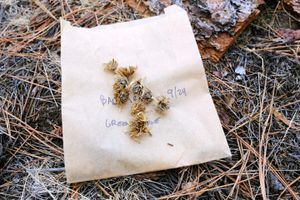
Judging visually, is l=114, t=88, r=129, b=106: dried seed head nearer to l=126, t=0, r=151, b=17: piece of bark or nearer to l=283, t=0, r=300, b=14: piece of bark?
l=126, t=0, r=151, b=17: piece of bark

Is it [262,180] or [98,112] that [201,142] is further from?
[98,112]

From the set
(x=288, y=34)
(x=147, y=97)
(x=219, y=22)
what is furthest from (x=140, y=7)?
(x=288, y=34)

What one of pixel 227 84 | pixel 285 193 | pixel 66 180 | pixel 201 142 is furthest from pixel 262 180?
pixel 66 180

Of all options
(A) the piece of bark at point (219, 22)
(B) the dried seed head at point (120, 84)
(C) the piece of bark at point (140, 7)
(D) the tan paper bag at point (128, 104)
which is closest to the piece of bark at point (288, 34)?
(A) the piece of bark at point (219, 22)

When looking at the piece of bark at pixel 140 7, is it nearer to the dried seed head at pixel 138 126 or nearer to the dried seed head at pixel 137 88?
the dried seed head at pixel 137 88

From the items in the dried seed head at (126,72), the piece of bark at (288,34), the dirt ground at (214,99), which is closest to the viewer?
the dirt ground at (214,99)

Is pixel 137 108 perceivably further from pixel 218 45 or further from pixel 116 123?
pixel 218 45
